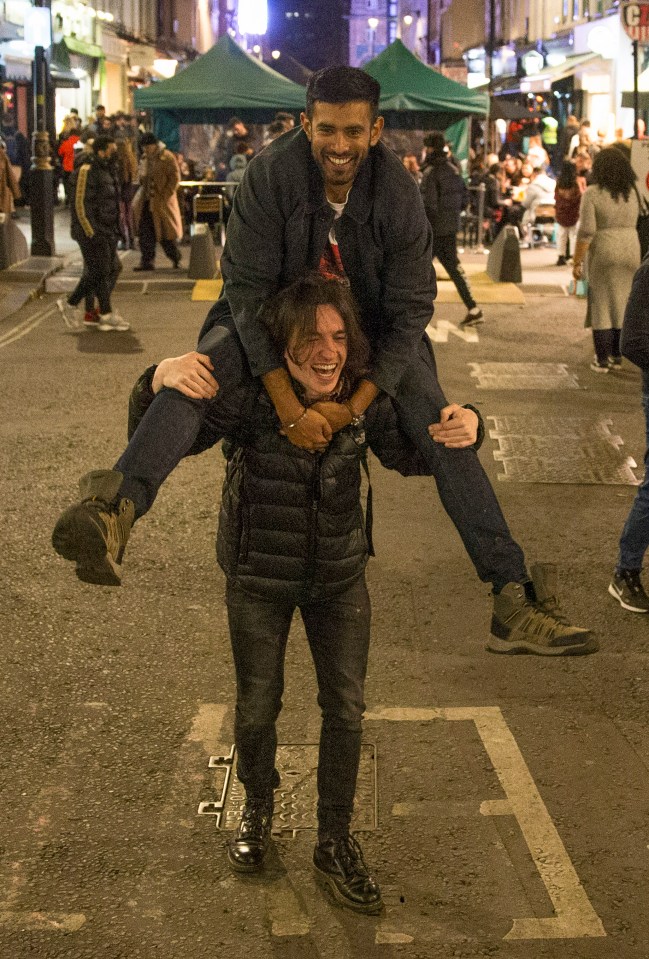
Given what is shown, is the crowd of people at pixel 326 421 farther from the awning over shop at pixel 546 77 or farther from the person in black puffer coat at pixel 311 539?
the awning over shop at pixel 546 77

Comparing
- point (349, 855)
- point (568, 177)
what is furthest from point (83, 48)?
point (349, 855)

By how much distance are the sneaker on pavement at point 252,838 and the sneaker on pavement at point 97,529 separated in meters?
0.99

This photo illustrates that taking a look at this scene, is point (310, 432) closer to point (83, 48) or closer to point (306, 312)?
point (306, 312)

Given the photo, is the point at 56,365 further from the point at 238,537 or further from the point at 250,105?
the point at 250,105

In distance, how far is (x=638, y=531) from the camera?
6.55 metres

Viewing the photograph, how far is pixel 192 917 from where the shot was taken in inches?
152

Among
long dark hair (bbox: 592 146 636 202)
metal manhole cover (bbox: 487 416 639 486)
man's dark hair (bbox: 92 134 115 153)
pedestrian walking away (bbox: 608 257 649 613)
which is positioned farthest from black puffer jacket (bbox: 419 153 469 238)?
pedestrian walking away (bbox: 608 257 649 613)

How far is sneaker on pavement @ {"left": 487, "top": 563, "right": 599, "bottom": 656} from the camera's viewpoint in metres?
3.78

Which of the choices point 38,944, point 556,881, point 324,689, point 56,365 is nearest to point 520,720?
point 556,881

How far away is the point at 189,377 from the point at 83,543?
0.54 m

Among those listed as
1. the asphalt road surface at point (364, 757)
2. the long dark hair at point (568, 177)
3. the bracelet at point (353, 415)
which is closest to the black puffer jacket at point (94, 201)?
the asphalt road surface at point (364, 757)

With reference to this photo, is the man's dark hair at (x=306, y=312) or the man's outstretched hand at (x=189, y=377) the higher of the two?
the man's dark hair at (x=306, y=312)

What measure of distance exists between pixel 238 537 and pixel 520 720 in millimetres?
1882

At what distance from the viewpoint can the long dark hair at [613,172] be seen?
11.4 m
